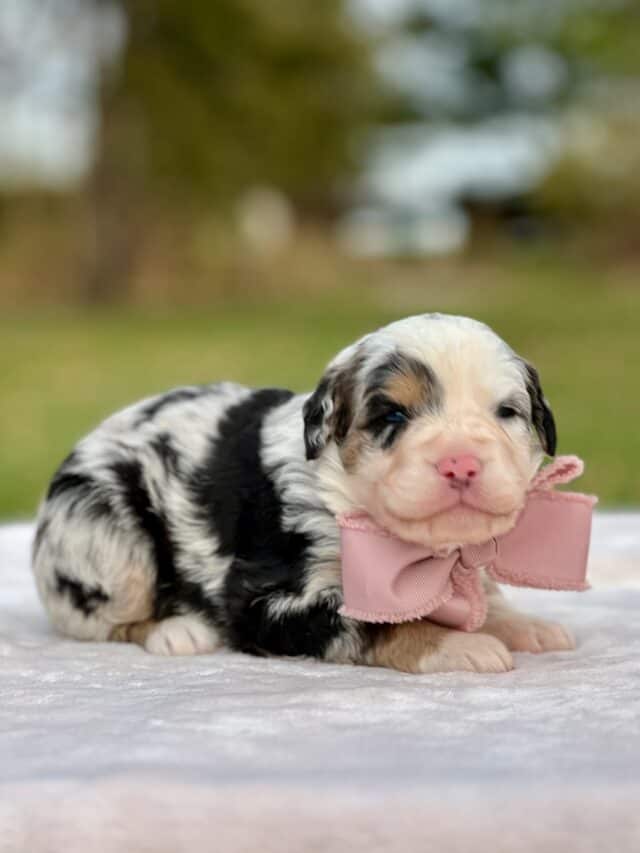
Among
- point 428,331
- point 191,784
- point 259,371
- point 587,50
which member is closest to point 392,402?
point 428,331

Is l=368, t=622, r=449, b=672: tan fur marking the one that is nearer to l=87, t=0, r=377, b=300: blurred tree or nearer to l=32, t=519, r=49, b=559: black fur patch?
l=32, t=519, r=49, b=559: black fur patch

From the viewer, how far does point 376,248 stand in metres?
21.5

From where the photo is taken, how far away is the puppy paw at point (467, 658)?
109 inches

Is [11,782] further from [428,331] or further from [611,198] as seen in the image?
[611,198]

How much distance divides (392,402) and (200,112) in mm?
16619

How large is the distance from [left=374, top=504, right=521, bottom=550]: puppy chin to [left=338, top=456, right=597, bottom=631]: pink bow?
0.09 metres

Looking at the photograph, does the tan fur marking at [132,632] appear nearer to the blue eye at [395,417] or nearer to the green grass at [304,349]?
the blue eye at [395,417]

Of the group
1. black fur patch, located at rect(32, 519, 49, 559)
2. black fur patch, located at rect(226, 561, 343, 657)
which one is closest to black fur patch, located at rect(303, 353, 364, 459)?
black fur patch, located at rect(226, 561, 343, 657)

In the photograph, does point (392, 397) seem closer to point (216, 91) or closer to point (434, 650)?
point (434, 650)

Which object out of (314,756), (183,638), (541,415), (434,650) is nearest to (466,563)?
(434,650)

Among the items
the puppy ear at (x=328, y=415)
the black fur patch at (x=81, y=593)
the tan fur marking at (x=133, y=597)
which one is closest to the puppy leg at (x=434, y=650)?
the puppy ear at (x=328, y=415)

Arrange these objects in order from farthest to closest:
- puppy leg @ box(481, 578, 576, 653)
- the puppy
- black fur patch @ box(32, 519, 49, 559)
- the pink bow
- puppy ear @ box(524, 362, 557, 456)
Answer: black fur patch @ box(32, 519, 49, 559), puppy leg @ box(481, 578, 576, 653), puppy ear @ box(524, 362, 557, 456), the pink bow, the puppy

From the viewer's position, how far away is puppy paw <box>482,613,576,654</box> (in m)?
3.07

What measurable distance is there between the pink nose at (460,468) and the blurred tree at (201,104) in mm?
16263
